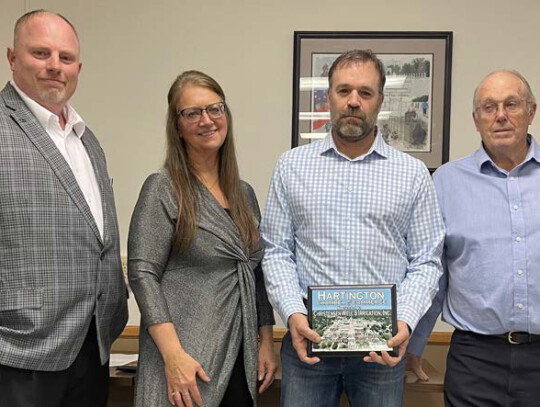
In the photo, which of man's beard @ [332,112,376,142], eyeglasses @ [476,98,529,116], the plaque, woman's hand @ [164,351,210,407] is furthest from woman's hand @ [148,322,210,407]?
eyeglasses @ [476,98,529,116]

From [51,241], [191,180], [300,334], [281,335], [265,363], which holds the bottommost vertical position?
[281,335]

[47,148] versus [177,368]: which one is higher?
[47,148]

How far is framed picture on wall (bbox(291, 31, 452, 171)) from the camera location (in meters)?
2.54

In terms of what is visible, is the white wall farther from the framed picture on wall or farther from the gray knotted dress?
the gray knotted dress

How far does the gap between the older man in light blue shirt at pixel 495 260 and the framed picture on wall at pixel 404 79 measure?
2.22 feet

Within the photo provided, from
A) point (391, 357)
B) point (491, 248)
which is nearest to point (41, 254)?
point (391, 357)

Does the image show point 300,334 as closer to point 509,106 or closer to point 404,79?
point 509,106

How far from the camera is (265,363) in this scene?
171cm

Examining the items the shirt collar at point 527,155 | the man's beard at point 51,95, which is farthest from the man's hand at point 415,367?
the man's beard at point 51,95

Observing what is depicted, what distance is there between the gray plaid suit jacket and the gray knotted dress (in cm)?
13

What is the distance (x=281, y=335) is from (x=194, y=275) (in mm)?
1052

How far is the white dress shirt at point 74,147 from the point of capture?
62.6 inches

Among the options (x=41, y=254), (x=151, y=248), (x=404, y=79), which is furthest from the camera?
(x=404, y=79)

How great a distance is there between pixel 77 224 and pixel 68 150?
0.83 ft
